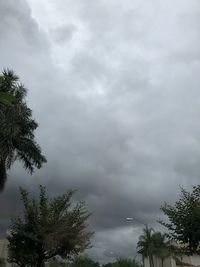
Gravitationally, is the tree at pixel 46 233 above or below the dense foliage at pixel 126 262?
below

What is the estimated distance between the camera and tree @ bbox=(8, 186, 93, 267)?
36.9 metres

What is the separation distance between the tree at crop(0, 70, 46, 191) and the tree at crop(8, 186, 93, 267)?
2799mm

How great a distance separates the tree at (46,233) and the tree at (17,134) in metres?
2.80

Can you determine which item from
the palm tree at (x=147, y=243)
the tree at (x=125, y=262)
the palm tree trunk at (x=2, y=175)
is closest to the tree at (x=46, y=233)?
the palm tree trunk at (x=2, y=175)

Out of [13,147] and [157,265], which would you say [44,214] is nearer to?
[13,147]

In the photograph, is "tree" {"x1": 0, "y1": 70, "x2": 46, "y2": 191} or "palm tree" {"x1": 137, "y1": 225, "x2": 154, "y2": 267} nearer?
"tree" {"x1": 0, "y1": 70, "x2": 46, "y2": 191}

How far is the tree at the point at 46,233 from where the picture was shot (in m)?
36.9

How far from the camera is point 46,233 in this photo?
122 feet

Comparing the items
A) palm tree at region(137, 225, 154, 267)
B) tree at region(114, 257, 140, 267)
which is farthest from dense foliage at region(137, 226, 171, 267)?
tree at region(114, 257, 140, 267)

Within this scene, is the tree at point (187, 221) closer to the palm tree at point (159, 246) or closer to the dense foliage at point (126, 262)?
the palm tree at point (159, 246)

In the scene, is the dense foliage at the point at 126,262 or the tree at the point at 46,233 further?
the dense foliage at the point at 126,262

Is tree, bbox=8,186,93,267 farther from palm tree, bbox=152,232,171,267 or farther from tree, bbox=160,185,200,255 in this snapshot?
palm tree, bbox=152,232,171,267

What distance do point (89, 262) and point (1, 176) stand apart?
7661 centimetres

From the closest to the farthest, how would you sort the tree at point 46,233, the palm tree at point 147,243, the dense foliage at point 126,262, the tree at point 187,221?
the tree at point 187,221 < the tree at point 46,233 < the palm tree at point 147,243 < the dense foliage at point 126,262
